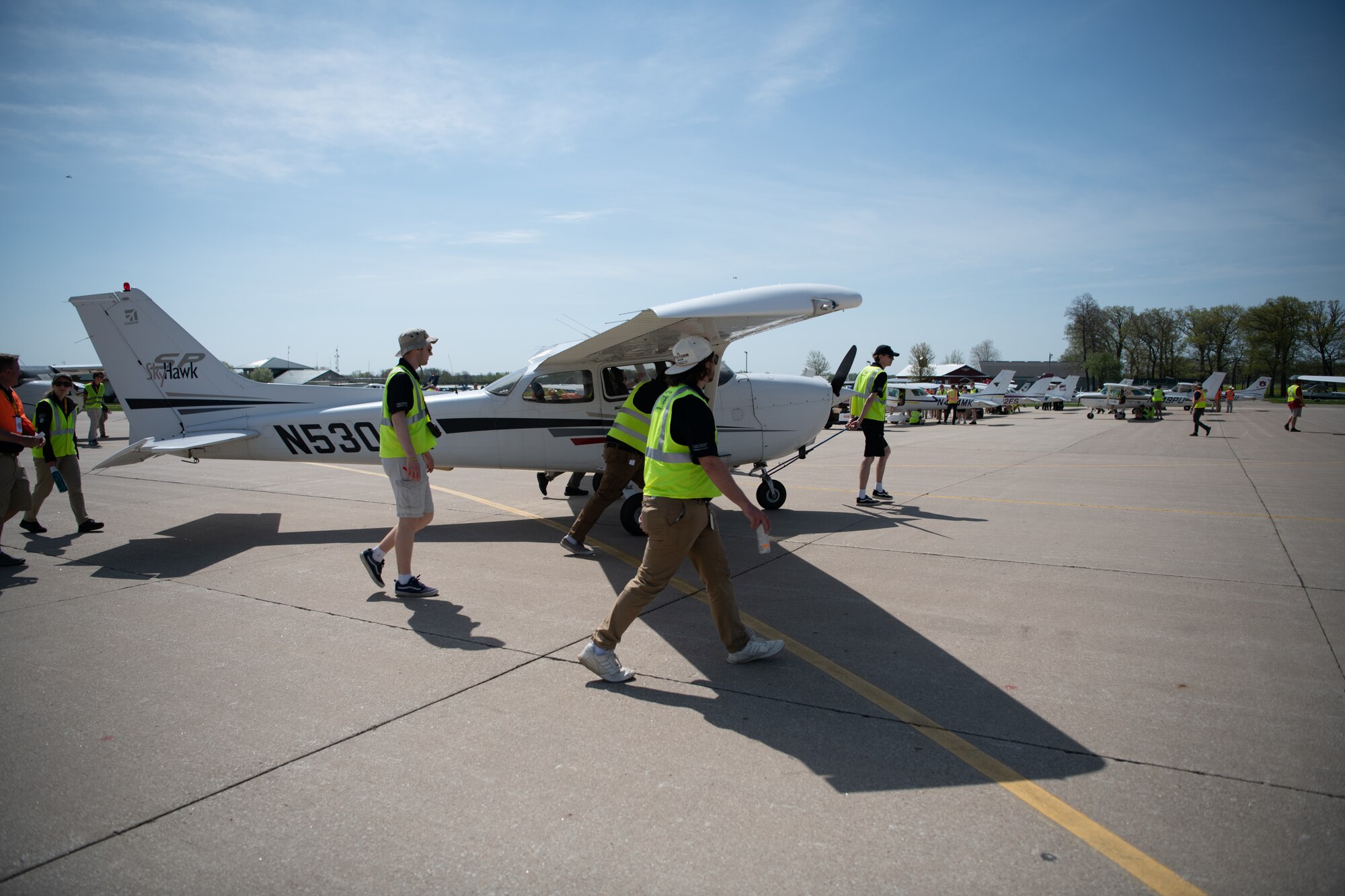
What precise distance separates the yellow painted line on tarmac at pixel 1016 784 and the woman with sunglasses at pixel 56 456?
25.9 feet

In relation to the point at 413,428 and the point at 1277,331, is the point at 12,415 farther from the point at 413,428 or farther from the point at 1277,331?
the point at 1277,331

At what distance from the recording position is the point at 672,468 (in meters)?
3.84

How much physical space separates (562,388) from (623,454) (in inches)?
79.8

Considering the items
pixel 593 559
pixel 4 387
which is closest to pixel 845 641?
pixel 593 559

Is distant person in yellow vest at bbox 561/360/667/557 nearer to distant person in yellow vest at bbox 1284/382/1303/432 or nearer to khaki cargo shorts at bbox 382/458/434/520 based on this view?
khaki cargo shorts at bbox 382/458/434/520

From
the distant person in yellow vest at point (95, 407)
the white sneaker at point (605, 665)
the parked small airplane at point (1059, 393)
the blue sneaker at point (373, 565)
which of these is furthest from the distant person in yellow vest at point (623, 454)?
the parked small airplane at point (1059, 393)

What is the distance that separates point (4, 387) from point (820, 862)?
26.7ft

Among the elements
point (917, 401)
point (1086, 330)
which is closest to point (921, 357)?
point (1086, 330)

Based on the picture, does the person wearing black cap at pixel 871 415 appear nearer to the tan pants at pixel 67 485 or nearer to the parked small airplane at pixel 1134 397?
the tan pants at pixel 67 485

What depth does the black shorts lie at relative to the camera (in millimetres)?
9852

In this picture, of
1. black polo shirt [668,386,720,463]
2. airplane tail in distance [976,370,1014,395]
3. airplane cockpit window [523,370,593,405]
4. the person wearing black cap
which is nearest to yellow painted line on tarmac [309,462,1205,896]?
black polo shirt [668,386,720,463]

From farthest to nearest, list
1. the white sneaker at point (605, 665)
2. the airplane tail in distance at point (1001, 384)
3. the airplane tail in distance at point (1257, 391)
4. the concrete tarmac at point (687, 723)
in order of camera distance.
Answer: the airplane tail in distance at point (1257, 391)
the airplane tail in distance at point (1001, 384)
the white sneaker at point (605, 665)
the concrete tarmac at point (687, 723)

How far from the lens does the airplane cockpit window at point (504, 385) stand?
8.77 m

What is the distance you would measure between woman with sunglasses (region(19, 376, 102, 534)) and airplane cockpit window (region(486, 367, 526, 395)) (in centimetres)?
448
